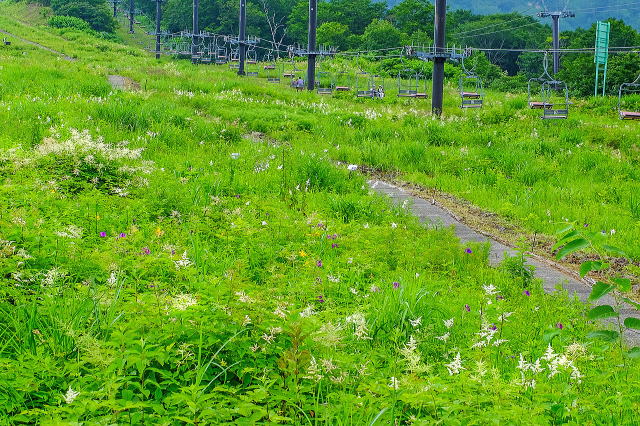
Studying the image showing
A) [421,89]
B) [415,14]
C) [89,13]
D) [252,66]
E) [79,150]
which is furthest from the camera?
[415,14]

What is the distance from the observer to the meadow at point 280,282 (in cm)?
311

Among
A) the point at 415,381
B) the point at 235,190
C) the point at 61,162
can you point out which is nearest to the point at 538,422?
the point at 415,381

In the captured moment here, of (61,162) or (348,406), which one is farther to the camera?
(61,162)

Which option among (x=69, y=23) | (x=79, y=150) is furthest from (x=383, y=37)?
(x=79, y=150)

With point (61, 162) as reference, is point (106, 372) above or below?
below

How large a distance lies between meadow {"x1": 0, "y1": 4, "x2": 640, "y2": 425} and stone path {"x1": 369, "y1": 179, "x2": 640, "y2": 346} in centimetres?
38

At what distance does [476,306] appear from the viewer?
207 inches

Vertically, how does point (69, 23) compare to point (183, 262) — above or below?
above

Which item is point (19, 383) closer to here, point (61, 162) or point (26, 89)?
point (61, 162)

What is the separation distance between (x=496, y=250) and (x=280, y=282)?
341 cm

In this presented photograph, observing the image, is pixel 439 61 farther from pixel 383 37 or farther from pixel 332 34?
pixel 332 34

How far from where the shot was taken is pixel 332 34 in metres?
74.6

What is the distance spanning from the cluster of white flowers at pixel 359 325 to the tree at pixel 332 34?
72.2 metres

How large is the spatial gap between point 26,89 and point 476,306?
15.3 m
